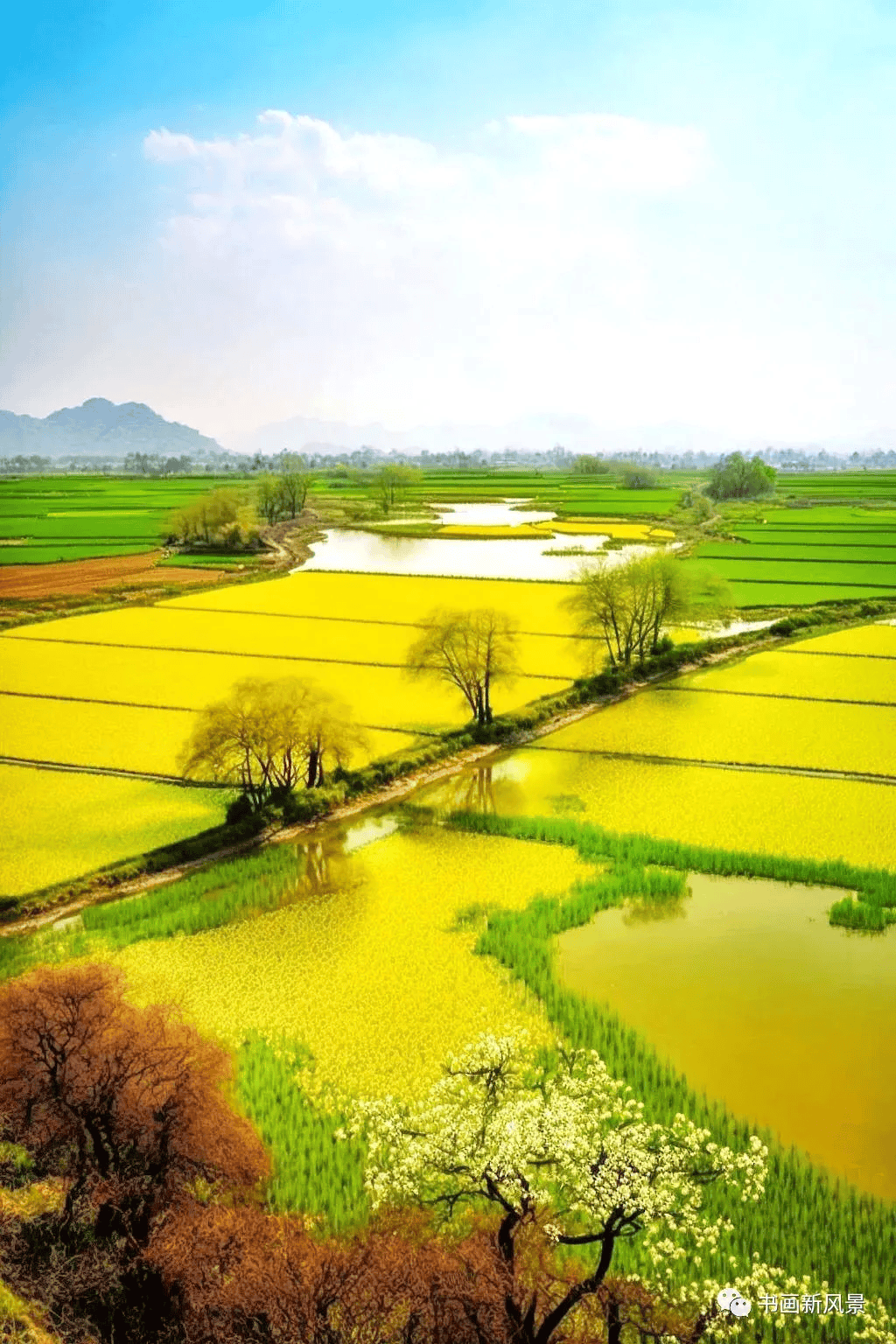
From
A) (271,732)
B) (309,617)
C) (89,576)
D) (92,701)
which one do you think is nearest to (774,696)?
(271,732)

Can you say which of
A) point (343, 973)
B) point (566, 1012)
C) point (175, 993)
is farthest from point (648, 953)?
point (175, 993)

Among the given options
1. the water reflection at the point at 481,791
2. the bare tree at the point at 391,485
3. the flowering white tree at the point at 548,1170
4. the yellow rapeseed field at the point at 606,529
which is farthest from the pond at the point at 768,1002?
the bare tree at the point at 391,485

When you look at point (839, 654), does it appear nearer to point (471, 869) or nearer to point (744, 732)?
point (744, 732)

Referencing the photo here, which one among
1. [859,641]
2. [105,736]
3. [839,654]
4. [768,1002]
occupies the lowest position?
[768,1002]

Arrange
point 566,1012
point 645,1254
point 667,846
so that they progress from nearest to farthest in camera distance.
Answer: point 645,1254, point 566,1012, point 667,846

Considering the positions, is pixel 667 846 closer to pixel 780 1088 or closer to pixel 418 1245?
pixel 780 1088

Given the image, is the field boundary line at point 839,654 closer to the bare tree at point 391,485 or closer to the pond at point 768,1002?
the pond at point 768,1002
